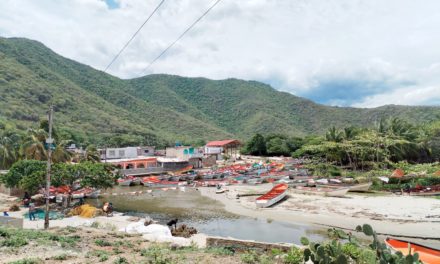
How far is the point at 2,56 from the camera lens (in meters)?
118

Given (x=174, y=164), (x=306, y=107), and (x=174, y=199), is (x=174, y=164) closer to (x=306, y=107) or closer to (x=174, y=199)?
(x=174, y=199)

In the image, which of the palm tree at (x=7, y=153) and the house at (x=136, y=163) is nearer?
the palm tree at (x=7, y=153)

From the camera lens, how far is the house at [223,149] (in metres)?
87.6

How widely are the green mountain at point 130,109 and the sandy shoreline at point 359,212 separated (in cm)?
6739

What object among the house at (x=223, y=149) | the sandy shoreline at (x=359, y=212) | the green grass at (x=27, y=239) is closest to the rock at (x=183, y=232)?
the green grass at (x=27, y=239)

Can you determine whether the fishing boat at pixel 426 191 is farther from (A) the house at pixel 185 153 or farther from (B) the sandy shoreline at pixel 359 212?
(A) the house at pixel 185 153

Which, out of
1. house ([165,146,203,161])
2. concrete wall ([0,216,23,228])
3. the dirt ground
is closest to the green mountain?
house ([165,146,203,161])

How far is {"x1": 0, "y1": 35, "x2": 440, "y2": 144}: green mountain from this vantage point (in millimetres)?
99000

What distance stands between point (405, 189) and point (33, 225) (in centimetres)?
3338

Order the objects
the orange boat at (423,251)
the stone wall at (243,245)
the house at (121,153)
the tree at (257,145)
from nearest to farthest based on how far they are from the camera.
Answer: the orange boat at (423,251) < the stone wall at (243,245) < the house at (121,153) < the tree at (257,145)

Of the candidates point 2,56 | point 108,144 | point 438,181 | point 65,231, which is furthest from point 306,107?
point 65,231

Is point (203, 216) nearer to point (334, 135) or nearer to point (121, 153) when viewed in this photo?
point (334, 135)

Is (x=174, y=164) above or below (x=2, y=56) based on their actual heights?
below

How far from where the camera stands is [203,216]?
2670 centimetres
